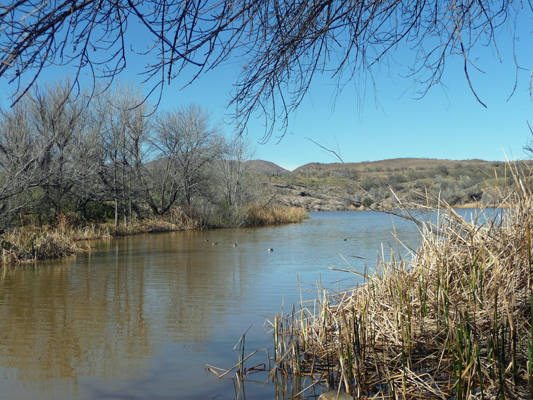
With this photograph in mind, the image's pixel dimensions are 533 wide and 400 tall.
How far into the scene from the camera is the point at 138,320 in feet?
23.9

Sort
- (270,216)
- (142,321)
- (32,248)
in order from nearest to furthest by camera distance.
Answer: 1. (142,321)
2. (32,248)
3. (270,216)

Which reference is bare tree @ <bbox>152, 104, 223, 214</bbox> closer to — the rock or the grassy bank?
the grassy bank

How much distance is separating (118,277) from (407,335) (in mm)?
8847

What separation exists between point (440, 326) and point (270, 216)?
31399 millimetres

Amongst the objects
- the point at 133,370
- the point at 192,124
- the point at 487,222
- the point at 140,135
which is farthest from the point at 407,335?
the point at 192,124

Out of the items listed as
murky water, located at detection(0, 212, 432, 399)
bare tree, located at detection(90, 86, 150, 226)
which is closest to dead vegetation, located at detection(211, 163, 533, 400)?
murky water, located at detection(0, 212, 432, 399)

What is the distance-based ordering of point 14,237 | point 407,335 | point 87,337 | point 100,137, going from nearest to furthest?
point 407,335 → point 87,337 → point 14,237 → point 100,137

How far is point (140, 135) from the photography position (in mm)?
28250

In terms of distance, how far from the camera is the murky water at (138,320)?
15.4 feet

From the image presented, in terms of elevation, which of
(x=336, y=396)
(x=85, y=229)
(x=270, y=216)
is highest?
(x=270, y=216)

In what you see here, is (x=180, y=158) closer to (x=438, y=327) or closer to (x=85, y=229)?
(x=85, y=229)

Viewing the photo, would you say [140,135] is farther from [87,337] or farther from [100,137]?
[87,337]

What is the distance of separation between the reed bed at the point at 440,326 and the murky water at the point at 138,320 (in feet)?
2.46

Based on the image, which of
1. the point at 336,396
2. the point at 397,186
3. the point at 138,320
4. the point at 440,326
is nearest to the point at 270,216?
the point at 138,320
